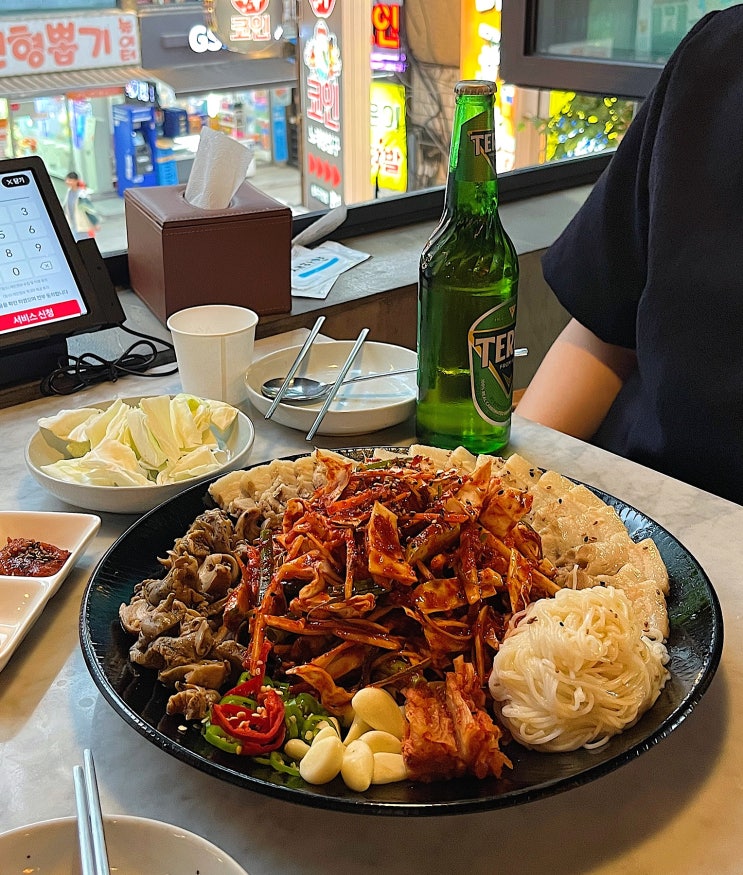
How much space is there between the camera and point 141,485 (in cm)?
111

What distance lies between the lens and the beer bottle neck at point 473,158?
1105 mm

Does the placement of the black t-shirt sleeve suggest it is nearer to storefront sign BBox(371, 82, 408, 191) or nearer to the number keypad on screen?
the number keypad on screen

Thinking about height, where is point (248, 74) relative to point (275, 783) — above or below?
above

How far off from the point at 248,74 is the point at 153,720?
234 cm

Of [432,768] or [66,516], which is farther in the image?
[66,516]

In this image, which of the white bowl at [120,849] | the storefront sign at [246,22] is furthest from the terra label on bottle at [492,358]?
the storefront sign at [246,22]

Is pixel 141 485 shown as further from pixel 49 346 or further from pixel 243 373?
pixel 49 346

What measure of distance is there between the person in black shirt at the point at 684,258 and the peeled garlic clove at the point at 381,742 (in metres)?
0.80

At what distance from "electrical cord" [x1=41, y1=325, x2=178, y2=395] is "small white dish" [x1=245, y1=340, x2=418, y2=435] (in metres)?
0.26

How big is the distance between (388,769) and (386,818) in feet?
0.21

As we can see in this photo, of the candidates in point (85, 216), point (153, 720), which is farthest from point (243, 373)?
point (85, 216)

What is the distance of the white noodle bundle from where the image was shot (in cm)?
72

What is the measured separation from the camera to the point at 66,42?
2283 millimetres

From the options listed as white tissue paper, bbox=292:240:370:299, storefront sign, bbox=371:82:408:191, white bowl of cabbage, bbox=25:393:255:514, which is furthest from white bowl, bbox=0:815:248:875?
storefront sign, bbox=371:82:408:191
